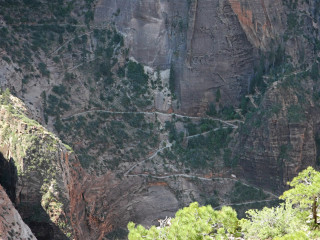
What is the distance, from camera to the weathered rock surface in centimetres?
3931

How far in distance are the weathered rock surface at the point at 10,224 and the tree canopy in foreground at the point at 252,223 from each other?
9.44 meters

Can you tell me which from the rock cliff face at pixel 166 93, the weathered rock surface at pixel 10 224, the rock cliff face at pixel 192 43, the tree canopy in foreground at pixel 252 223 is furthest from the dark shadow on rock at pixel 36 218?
the rock cliff face at pixel 192 43

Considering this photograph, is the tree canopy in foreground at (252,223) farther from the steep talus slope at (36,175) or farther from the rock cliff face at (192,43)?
the rock cliff face at (192,43)

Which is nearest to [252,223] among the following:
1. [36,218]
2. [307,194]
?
[307,194]

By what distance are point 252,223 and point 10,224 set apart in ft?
47.4

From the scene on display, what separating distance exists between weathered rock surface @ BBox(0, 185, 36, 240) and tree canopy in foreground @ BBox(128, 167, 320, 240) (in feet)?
31.0

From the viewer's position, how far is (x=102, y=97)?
198 ft

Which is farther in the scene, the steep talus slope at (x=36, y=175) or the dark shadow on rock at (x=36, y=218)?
the steep talus slope at (x=36, y=175)

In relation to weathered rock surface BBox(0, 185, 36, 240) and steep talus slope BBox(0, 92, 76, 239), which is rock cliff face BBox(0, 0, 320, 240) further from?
weathered rock surface BBox(0, 185, 36, 240)

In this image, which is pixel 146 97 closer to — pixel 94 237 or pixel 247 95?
pixel 247 95

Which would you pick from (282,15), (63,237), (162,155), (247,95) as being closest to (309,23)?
(282,15)

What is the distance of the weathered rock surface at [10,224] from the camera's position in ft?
129

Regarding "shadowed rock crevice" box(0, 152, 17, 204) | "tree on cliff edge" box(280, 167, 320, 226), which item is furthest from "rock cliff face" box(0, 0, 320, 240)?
"tree on cliff edge" box(280, 167, 320, 226)

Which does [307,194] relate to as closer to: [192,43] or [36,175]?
[36,175]
